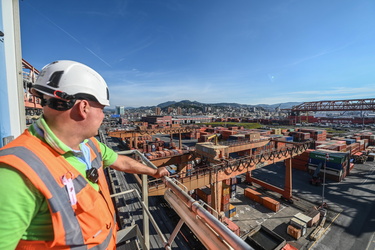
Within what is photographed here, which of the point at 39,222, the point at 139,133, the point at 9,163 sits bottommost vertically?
the point at 139,133

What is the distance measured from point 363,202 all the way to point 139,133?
104ft

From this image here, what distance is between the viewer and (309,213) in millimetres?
15148

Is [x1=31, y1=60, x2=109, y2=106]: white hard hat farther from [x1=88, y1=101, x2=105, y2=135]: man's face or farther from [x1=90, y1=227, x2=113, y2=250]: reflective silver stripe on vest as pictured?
[x1=90, y1=227, x2=113, y2=250]: reflective silver stripe on vest

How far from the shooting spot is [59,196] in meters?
1.06

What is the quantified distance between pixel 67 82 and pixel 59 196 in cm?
93

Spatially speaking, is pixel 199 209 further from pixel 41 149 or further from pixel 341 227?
pixel 341 227

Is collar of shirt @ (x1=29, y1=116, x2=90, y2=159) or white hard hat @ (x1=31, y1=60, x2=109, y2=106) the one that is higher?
white hard hat @ (x1=31, y1=60, x2=109, y2=106)

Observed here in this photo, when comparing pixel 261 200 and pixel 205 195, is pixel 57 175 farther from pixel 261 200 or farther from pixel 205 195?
pixel 261 200

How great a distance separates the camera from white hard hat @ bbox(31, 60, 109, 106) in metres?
1.34

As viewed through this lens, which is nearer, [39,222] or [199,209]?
[39,222]

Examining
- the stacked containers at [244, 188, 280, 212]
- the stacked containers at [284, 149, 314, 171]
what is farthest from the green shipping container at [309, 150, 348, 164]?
the stacked containers at [244, 188, 280, 212]

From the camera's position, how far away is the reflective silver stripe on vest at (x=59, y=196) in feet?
3.03

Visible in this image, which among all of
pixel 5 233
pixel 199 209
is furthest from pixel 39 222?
pixel 199 209

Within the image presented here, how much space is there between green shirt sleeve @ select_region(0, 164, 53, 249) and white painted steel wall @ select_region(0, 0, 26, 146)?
9.25 ft
